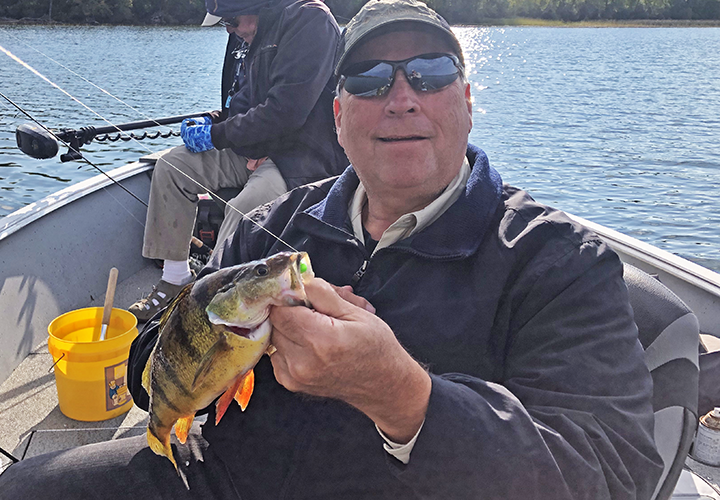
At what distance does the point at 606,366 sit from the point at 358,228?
Answer: 97 centimetres

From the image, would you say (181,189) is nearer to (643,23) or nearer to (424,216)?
(424,216)

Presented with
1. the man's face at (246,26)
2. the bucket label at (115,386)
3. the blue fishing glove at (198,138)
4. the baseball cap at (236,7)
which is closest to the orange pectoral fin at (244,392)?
the bucket label at (115,386)

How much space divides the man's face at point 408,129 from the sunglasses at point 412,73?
0.02m

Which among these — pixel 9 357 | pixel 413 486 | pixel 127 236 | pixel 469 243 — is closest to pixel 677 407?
pixel 469 243

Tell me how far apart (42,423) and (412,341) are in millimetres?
2548

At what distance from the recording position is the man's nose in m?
1.99

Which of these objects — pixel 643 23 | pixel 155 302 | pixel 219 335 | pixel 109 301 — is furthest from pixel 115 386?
pixel 643 23

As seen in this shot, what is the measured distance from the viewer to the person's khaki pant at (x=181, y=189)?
4.45m

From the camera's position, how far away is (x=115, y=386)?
3.22 meters

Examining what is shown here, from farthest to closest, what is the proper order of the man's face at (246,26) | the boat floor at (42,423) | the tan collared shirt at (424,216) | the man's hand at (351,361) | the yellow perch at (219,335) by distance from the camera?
the man's face at (246,26) → the boat floor at (42,423) → the tan collared shirt at (424,216) → the yellow perch at (219,335) → the man's hand at (351,361)

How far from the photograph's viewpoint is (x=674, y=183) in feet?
41.6

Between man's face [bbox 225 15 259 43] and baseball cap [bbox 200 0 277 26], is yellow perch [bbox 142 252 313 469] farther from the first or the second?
man's face [bbox 225 15 259 43]

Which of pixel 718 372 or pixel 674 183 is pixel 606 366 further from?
pixel 674 183

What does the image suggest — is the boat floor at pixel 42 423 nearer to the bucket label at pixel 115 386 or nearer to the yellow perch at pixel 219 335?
the bucket label at pixel 115 386
